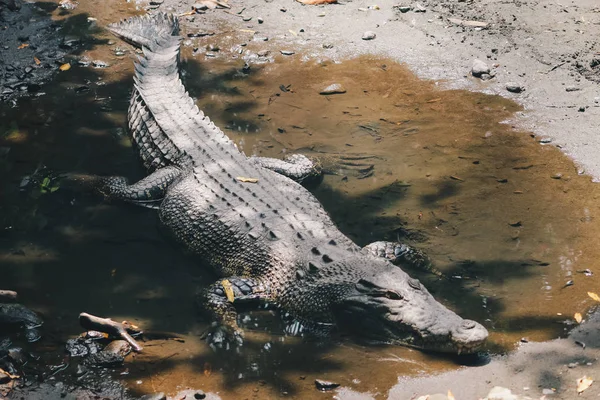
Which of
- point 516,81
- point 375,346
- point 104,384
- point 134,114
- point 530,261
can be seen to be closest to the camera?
point 104,384

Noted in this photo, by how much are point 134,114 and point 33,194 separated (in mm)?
1333

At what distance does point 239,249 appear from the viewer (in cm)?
549

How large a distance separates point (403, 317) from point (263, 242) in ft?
4.21

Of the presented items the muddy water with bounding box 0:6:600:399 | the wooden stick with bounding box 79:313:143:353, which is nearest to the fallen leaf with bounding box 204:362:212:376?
the muddy water with bounding box 0:6:600:399

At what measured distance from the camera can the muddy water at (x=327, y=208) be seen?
473cm

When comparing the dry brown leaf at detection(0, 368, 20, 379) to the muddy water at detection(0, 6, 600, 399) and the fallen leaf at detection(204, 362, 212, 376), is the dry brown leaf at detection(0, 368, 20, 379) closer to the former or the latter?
the muddy water at detection(0, 6, 600, 399)

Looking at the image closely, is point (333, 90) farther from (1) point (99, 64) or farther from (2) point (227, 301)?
(2) point (227, 301)

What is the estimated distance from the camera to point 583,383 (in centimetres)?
420

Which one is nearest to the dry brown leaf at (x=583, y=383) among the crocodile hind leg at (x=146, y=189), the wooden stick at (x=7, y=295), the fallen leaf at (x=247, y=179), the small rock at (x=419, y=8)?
the fallen leaf at (x=247, y=179)

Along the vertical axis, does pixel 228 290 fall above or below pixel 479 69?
below

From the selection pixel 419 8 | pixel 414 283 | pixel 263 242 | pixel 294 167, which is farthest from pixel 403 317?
pixel 419 8

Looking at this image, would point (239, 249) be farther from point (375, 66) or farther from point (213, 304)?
point (375, 66)

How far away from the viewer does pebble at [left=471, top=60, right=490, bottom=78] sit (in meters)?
7.94

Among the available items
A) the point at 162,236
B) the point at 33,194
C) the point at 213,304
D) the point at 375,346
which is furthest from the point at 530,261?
the point at 33,194
